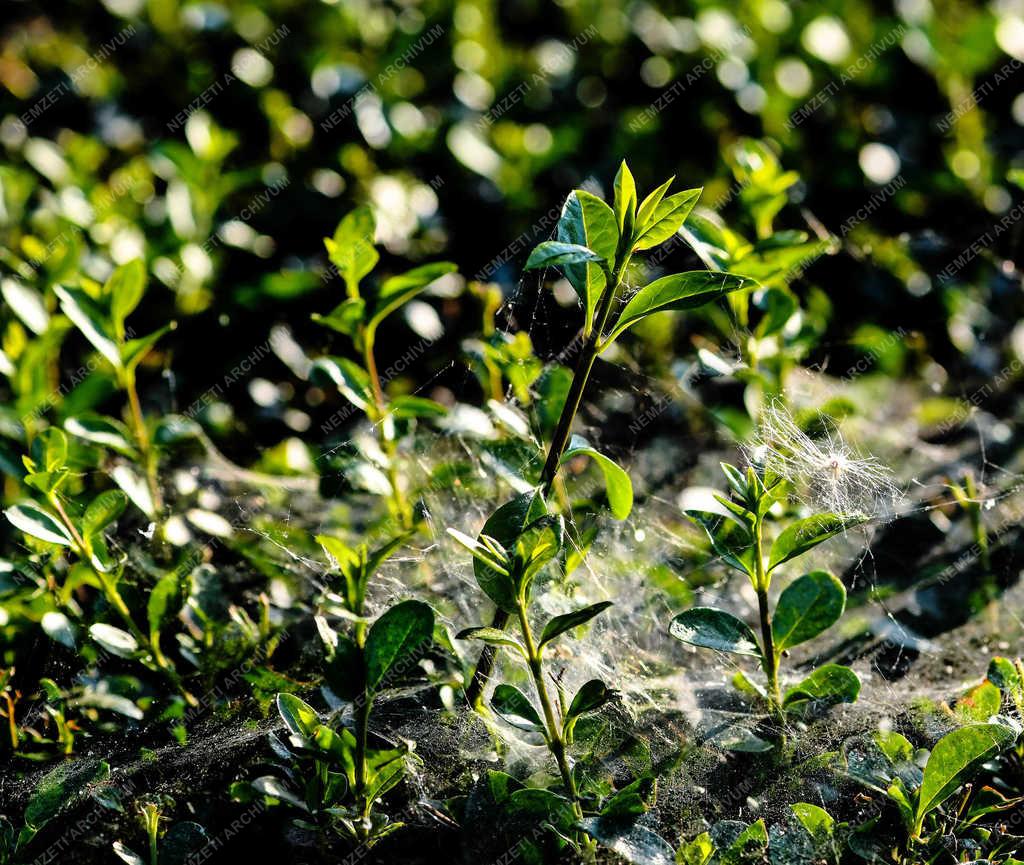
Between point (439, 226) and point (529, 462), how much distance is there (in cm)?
148

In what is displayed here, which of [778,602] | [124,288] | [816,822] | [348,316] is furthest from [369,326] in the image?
[816,822]

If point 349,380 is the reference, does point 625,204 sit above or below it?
above

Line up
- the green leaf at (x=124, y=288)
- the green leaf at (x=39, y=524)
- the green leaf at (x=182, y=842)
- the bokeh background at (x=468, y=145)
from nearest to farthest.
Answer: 1. the green leaf at (x=182, y=842)
2. the green leaf at (x=39, y=524)
3. the green leaf at (x=124, y=288)
4. the bokeh background at (x=468, y=145)

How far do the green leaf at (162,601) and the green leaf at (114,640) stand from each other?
0.14 feet

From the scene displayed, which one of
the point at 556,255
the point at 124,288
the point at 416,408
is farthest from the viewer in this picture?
the point at 124,288

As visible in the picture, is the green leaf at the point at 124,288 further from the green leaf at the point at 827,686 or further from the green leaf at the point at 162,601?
the green leaf at the point at 827,686

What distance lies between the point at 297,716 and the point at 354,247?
2.93 feet

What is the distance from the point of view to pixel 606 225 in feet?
4.59

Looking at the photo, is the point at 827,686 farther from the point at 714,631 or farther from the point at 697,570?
the point at 697,570

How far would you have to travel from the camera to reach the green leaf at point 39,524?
158 centimetres

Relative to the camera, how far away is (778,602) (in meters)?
1.52

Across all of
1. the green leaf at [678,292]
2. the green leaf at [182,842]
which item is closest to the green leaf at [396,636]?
the green leaf at [182,842]

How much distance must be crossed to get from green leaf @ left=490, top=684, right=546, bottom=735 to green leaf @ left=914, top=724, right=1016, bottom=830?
0.55 metres

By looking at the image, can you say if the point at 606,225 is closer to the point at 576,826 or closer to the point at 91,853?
the point at 576,826
